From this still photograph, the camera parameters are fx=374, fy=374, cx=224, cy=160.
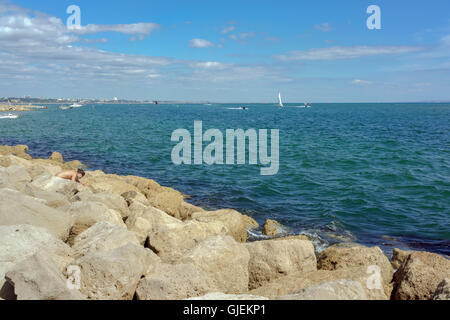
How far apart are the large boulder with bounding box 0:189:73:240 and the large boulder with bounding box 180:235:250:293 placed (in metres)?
2.97

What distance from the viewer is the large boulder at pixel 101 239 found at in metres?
6.90

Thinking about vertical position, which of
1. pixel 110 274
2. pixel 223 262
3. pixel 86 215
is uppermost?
pixel 86 215

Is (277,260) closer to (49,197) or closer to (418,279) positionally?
(418,279)

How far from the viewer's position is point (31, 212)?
7.96 m

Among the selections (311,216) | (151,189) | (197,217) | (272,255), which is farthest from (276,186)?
(272,255)

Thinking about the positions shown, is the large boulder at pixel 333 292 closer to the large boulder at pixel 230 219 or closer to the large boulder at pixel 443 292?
the large boulder at pixel 443 292

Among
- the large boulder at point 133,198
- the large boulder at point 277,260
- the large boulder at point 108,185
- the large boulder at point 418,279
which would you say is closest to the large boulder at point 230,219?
the large boulder at point 133,198

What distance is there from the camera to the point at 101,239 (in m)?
7.13

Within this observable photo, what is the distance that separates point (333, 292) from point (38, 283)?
4.00m

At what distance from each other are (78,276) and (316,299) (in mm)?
3548

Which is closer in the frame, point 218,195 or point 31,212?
point 31,212

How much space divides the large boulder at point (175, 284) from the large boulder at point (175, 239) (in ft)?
5.03

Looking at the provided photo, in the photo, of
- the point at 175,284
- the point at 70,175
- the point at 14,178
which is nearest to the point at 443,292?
the point at 175,284
